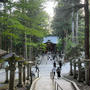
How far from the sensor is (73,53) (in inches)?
675

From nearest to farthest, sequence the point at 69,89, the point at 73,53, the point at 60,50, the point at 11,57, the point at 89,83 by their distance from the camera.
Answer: the point at 11,57, the point at 69,89, the point at 89,83, the point at 73,53, the point at 60,50

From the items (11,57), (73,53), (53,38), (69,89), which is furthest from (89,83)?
(53,38)

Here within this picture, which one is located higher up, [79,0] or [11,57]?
[79,0]

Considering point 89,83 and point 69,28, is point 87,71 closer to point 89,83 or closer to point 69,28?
point 89,83

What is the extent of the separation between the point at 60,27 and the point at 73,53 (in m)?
18.4

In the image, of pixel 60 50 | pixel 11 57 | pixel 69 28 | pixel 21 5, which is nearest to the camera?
pixel 11 57

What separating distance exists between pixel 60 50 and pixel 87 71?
97.1 ft

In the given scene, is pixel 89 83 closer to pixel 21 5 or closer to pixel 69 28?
pixel 21 5

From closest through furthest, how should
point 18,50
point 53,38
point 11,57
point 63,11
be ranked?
point 11,57, point 63,11, point 18,50, point 53,38

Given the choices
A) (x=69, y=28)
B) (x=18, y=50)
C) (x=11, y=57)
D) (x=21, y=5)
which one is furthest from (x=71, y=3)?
(x=69, y=28)

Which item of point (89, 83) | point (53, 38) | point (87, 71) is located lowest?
point (89, 83)

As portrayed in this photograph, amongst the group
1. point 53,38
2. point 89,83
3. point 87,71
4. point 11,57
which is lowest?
point 89,83

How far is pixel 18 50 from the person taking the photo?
92.1 ft

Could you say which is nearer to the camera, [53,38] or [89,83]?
[89,83]
